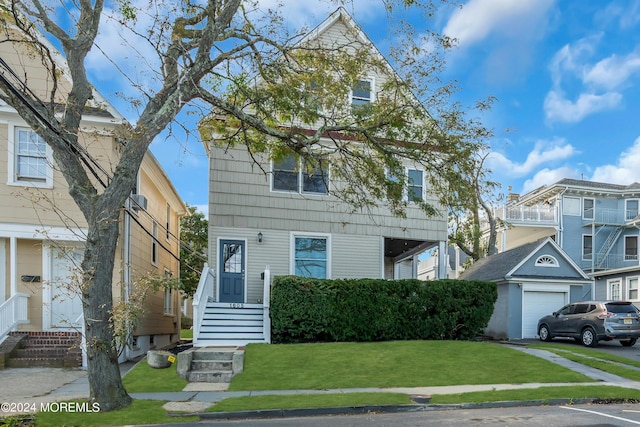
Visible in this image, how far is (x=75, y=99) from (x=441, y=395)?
853cm

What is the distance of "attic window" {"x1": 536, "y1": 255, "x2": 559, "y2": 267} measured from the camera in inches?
764

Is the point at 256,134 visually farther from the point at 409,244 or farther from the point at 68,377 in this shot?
the point at 409,244

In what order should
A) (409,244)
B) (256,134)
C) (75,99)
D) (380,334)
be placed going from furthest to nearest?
(409,244) < (380,334) < (256,134) < (75,99)

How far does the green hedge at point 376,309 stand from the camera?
1298 centimetres

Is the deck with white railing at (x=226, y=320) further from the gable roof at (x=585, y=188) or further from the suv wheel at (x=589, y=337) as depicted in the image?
the gable roof at (x=585, y=188)

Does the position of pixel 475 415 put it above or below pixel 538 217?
below

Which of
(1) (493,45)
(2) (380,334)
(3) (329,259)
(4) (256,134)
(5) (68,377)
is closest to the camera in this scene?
(5) (68,377)

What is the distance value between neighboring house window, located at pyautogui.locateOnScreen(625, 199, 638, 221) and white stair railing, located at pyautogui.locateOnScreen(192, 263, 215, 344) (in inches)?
1178

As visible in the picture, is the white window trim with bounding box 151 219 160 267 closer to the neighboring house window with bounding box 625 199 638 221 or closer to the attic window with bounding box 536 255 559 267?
the attic window with bounding box 536 255 559 267

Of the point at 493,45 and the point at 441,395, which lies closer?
the point at 441,395

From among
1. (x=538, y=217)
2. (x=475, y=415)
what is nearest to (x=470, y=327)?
(x=475, y=415)

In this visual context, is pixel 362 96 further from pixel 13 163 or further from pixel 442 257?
pixel 13 163

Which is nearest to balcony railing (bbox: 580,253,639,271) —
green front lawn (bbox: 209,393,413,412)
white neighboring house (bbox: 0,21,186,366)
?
green front lawn (bbox: 209,393,413,412)

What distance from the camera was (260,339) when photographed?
12.8m
